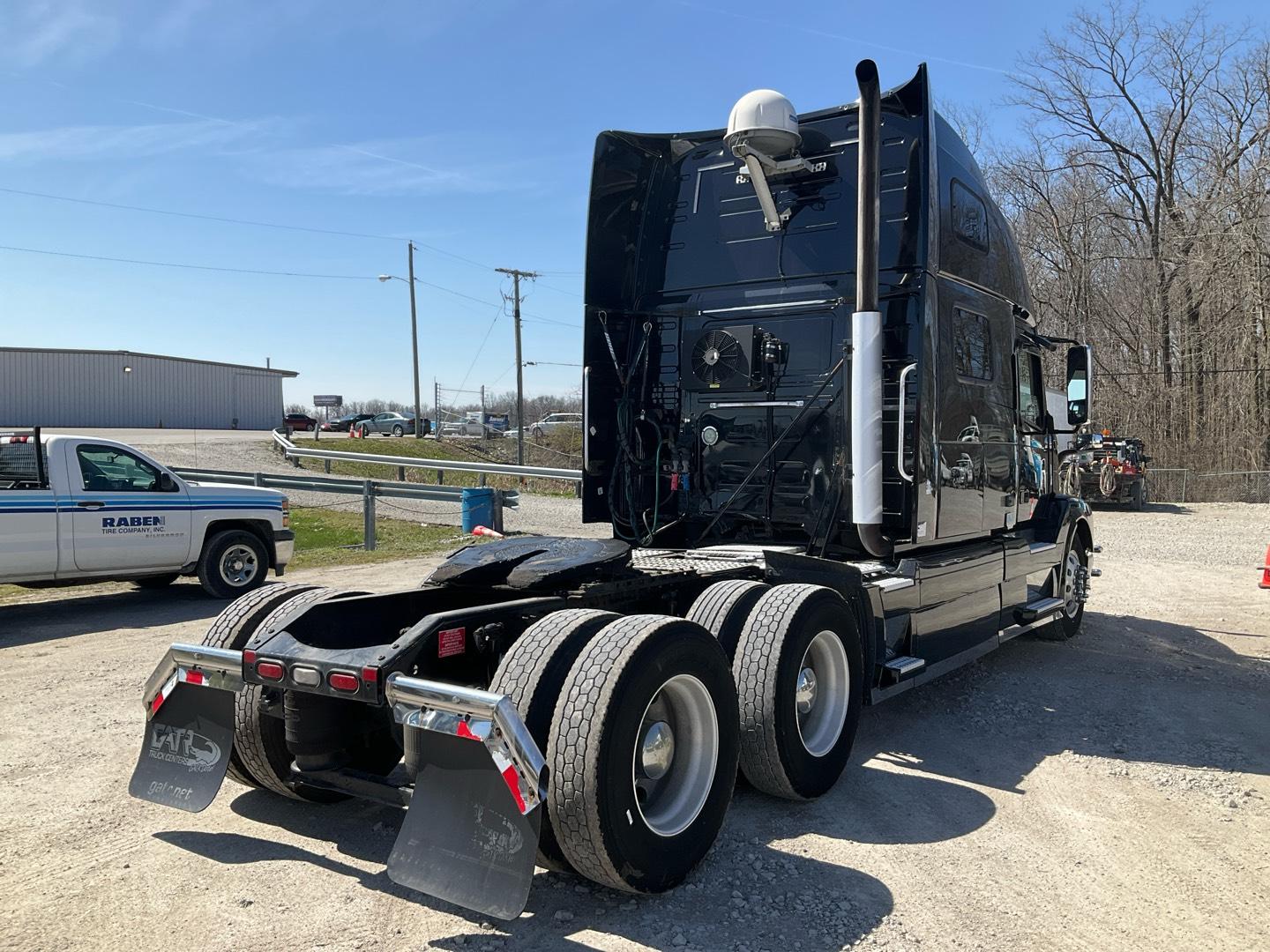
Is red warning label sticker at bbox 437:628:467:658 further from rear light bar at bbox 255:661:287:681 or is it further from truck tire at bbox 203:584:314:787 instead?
truck tire at bbox 203:584:314:787

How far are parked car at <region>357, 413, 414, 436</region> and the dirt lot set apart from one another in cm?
4599

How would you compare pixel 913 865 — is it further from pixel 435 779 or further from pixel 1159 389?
pixel 1159 389

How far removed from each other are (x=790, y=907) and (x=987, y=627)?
383 cm

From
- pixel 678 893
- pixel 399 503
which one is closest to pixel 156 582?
pixel 399 503

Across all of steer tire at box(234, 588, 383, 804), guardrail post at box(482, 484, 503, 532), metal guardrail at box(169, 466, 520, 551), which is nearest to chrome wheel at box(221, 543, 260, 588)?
metal guardrail at box(169, 466, 520, 551)

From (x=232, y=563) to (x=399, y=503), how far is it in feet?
28.6

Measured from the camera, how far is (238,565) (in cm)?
1067

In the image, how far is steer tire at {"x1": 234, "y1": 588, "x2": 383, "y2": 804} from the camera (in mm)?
3932

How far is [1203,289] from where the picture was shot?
32812mm

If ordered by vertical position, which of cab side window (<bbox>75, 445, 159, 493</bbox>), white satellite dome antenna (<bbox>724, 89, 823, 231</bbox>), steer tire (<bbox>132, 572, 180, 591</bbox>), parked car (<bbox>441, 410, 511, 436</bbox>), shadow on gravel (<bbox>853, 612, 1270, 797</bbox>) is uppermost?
white satellite dome antenna (<bbox>724, 89, 823, 231</bbox>)

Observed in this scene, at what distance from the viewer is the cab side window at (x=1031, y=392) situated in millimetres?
7329

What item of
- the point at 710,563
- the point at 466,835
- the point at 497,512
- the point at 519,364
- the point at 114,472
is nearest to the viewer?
the point at 466,835

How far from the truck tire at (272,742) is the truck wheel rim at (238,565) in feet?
23.1

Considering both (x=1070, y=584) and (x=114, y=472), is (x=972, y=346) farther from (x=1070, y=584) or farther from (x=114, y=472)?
(x=114, y=472)
